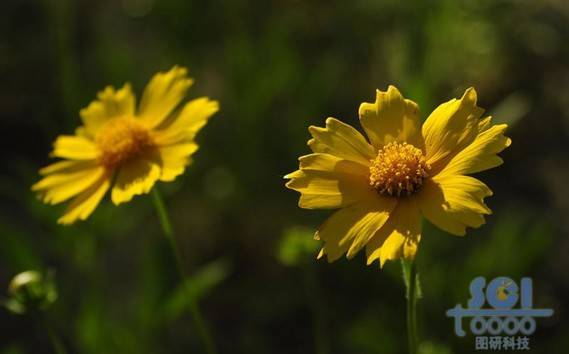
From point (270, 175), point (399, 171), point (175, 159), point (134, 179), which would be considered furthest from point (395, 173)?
point (270, 175)

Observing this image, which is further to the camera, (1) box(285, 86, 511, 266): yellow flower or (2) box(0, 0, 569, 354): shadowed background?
(2) box(0, 0, 569, 354): shadowed background

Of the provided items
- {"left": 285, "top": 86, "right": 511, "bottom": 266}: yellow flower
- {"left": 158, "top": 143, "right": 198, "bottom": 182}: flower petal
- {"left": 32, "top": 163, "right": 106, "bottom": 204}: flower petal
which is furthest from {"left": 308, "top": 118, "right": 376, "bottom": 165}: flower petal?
{"left": 32, "top": 163, "right": 106, "bottom": 204}: flower petal

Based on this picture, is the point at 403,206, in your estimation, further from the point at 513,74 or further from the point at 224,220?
the point at 513,74

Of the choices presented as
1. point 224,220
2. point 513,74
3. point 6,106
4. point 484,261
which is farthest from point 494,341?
point 6,106

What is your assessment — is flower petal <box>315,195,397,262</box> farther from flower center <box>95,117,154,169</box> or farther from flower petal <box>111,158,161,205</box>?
flower center <box>95,117,154,169</box>

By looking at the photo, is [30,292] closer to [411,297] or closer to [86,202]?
[86,202]
